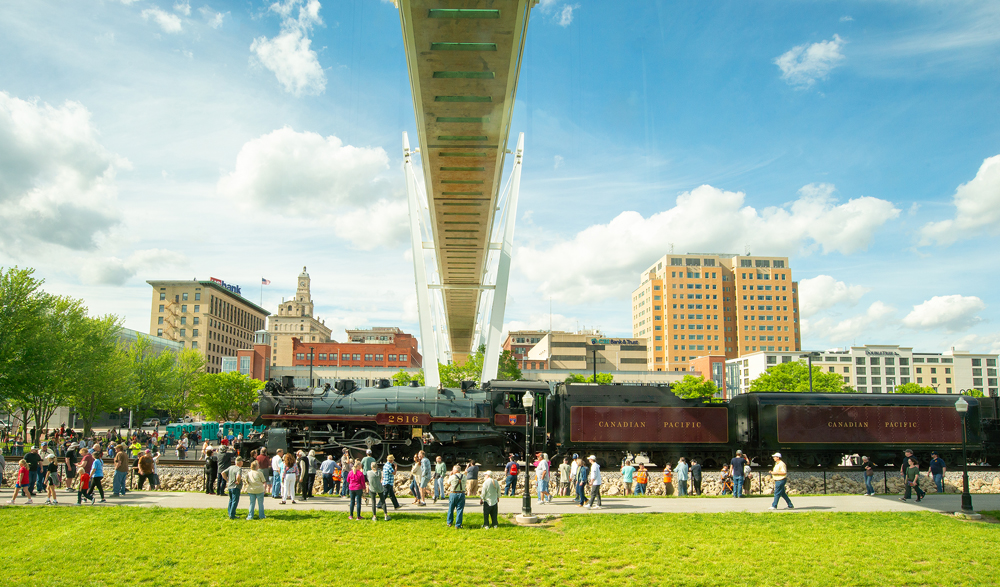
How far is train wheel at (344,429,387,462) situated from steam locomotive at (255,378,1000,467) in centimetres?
4

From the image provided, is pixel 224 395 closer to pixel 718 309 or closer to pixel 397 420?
pixel 397 420

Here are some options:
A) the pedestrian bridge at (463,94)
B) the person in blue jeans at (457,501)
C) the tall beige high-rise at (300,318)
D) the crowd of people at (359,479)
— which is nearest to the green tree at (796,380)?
the pedestrian bridge at (463,94)

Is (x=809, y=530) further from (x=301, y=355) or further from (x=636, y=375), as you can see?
(x=301, y=355)

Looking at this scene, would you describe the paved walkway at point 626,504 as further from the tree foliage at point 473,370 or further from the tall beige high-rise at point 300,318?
the tall beige high-rise at point 300,318

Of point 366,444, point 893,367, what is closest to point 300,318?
point 893,367

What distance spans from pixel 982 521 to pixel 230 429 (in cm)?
4168

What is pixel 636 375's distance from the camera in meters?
98.6

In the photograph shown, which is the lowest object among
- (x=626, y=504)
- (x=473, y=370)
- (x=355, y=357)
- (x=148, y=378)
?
(x=626, y=504)

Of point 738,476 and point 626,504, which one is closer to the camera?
point 626,504

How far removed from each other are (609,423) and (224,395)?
46240mm

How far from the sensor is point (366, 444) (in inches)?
794

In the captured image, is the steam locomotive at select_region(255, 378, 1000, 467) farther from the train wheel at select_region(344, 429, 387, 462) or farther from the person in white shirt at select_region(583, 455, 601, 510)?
the person in white shirt at select_region(583, 455, 601, 510)

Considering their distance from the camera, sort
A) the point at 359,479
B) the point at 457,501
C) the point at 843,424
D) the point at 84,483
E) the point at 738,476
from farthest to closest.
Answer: the point at 843,424 < the point at 738,476 < the point at 84,483 < the point at 359,479 < the point at 457,501

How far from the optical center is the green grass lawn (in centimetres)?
923
